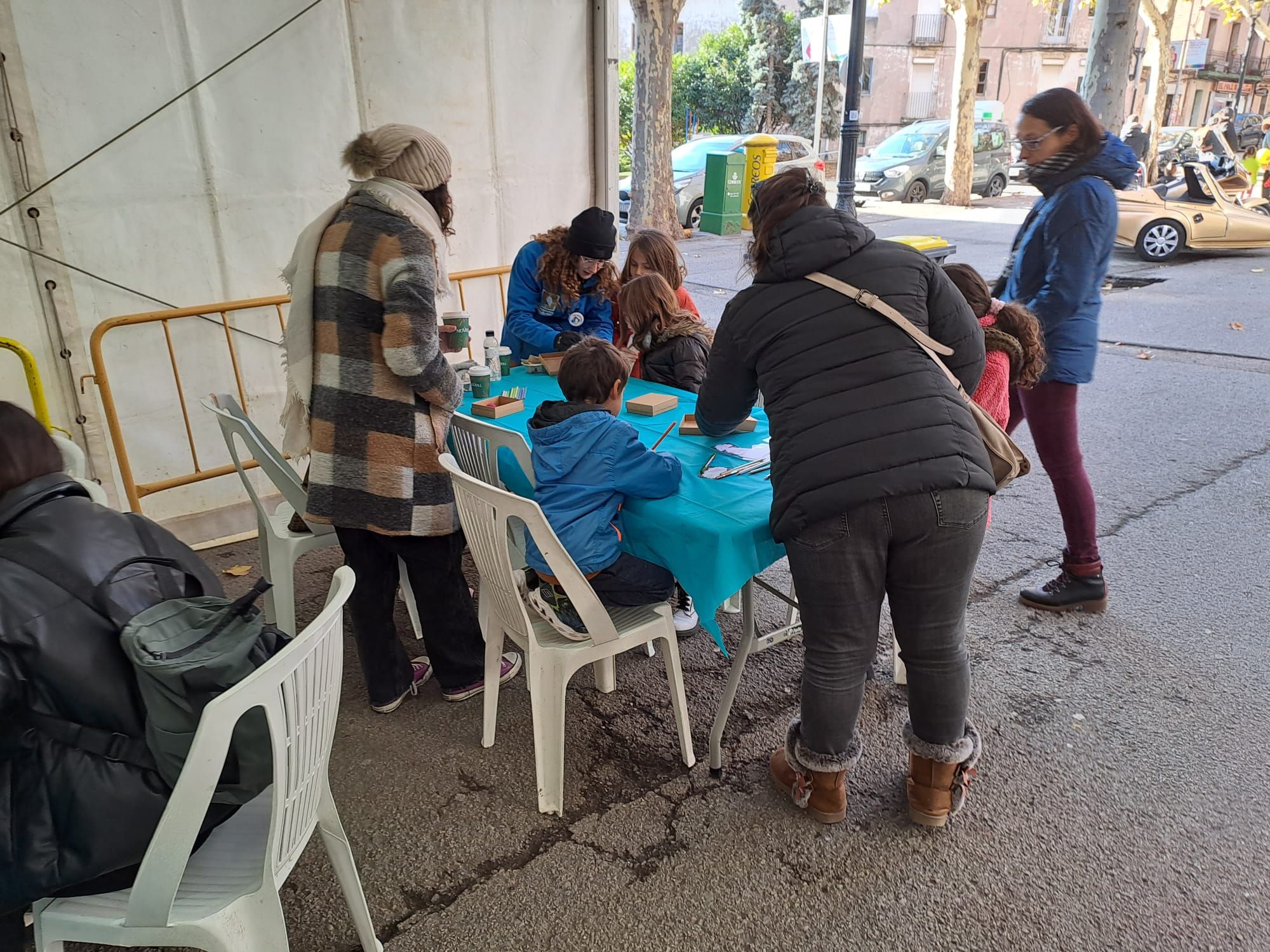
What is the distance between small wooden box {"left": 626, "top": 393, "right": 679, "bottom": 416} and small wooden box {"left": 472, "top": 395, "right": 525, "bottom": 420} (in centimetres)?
42

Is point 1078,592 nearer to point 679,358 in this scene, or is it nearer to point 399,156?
point 679,358

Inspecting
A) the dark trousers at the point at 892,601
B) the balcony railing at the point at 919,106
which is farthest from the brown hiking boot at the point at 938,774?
the balcony railing at the point at 919,106

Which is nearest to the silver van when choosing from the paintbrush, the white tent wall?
the white tent wall

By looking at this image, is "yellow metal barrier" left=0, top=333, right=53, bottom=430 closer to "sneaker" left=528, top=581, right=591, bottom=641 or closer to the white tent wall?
the white tent wall

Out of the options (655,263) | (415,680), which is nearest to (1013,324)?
(655,263)

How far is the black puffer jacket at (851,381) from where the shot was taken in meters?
2.02

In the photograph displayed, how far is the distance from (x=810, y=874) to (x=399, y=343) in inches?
72.5

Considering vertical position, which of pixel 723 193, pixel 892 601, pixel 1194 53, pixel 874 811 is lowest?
pixel 874 811

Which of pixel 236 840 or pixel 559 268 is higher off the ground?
pixel 559 268

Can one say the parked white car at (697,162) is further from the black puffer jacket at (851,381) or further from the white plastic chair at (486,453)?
the black puffer jacket at (851,381)

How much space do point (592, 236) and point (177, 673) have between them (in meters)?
2.67

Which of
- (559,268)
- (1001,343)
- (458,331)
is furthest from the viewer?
(559,268)

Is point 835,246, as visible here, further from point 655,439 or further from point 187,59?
point 187,59

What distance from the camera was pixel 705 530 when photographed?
2246 millimetres
